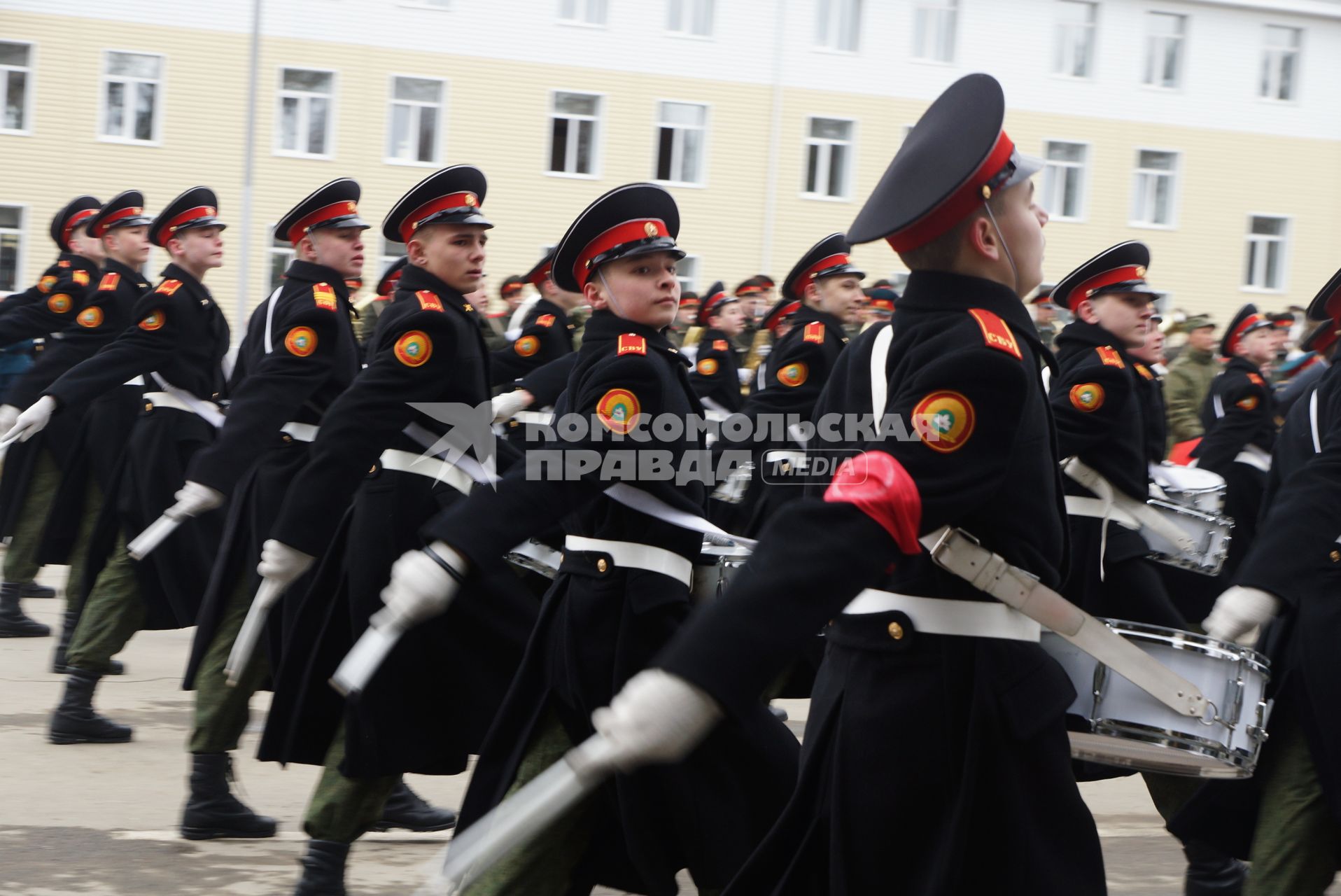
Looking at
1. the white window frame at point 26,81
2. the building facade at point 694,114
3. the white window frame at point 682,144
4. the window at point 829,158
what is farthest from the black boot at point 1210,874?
the window at point 829,158

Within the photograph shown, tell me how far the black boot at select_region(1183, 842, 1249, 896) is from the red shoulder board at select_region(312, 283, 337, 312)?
3135mm

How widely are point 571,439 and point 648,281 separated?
1.82 ft

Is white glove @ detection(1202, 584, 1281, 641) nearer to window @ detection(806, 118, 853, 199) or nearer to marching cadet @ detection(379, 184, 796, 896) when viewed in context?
marching cadet @ detection(379, 184, 796, 896)

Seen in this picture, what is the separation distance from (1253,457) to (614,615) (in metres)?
6.76

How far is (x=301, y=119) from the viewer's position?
26188 millimetres

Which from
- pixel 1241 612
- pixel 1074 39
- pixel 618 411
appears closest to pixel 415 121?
pixel 1074 39

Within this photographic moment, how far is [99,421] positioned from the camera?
313 inches

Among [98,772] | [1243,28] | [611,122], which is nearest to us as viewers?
[98,772]

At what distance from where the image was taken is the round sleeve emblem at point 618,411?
3969 mm

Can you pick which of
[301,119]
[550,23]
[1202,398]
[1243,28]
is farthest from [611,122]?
[1202,398]

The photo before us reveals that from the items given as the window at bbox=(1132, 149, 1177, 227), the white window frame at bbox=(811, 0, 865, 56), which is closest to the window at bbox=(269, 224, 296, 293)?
the white window frame at bbox=(811, 0, 865, 56)

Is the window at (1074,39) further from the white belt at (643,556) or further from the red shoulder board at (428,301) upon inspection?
the white belt at (643,556)

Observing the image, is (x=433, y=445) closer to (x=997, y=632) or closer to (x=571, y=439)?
(x=571, y=439)

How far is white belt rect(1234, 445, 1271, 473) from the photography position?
32.2ft
